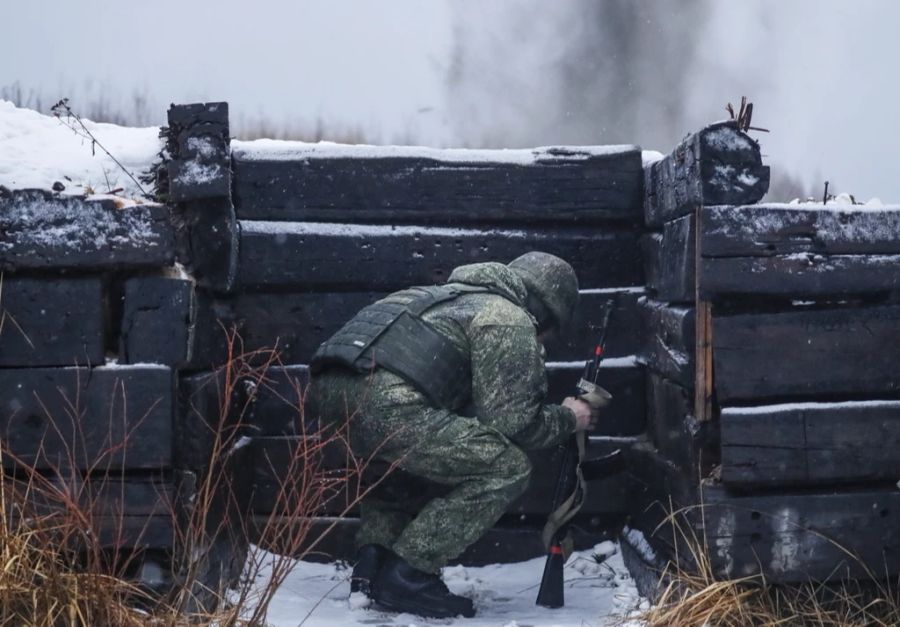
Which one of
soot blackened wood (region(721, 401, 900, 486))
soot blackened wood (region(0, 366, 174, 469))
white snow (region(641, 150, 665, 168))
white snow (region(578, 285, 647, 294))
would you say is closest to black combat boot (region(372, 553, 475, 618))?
soot blackened wood (region(0, 366, 174, 469))

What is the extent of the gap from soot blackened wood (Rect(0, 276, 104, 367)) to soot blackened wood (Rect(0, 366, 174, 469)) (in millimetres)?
58

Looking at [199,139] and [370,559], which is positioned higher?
[199,139]

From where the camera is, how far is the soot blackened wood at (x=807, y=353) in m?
3.67

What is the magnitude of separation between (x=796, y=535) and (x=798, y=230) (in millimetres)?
1197

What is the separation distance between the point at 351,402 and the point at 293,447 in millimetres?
777

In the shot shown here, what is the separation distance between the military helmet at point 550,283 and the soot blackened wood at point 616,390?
48 cm

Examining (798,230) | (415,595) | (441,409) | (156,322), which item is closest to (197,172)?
(156,322)

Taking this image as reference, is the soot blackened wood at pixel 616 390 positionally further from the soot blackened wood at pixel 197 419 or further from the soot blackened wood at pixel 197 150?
the soot blackened wood at pixel 197 150

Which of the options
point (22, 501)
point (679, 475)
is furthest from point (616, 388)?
point (22, 501)

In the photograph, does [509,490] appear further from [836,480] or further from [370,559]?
[836,480]

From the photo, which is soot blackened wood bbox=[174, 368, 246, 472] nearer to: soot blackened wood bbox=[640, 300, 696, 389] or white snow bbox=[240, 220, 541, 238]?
white snow bbox=[240, 220, 541, 238]

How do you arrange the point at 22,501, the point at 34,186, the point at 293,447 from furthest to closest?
the point at 293,447 → the point at 34,186 → the point at 22,501

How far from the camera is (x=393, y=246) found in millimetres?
4719

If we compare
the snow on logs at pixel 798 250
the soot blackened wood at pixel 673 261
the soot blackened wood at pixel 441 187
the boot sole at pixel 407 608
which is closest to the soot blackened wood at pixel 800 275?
the snow on logs at pixel 798 250
